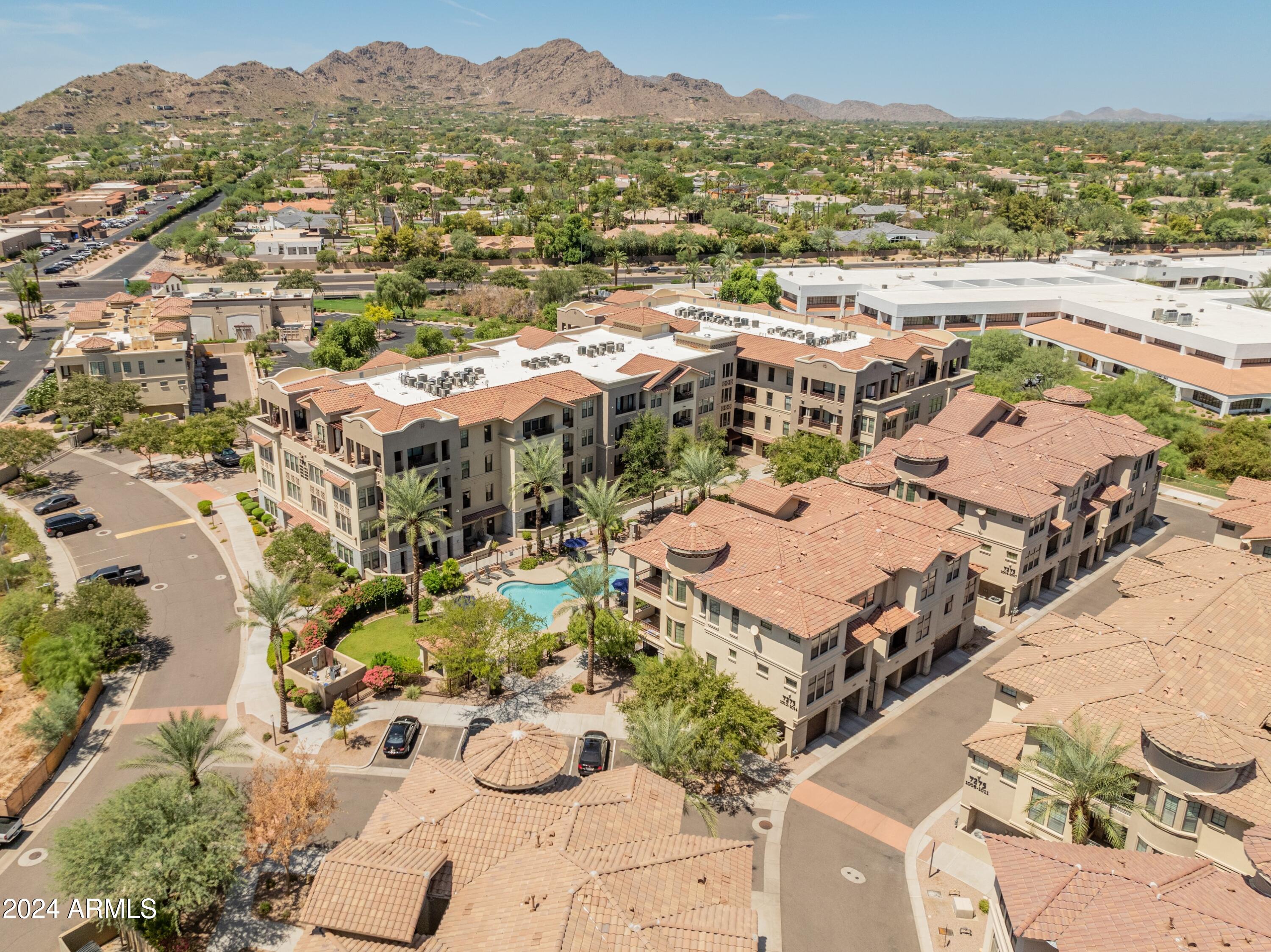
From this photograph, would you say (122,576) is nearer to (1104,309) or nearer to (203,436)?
(203,436)

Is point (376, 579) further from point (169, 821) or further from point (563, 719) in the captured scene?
point (169, 821)

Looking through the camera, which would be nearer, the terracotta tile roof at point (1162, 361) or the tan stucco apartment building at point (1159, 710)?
the tan stucco apartment building at point (1159, 710)

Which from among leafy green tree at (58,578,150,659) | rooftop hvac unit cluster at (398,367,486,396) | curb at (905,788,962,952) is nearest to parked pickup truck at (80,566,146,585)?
leafy green tree at (58,578,150,659)

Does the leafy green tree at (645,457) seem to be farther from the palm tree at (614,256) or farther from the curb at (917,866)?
the palm tree at (614,256)

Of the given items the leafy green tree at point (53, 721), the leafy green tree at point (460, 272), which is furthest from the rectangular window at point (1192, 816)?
the leafy green tree at point (460, 272)

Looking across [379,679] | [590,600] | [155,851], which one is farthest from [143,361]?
[155,851]
